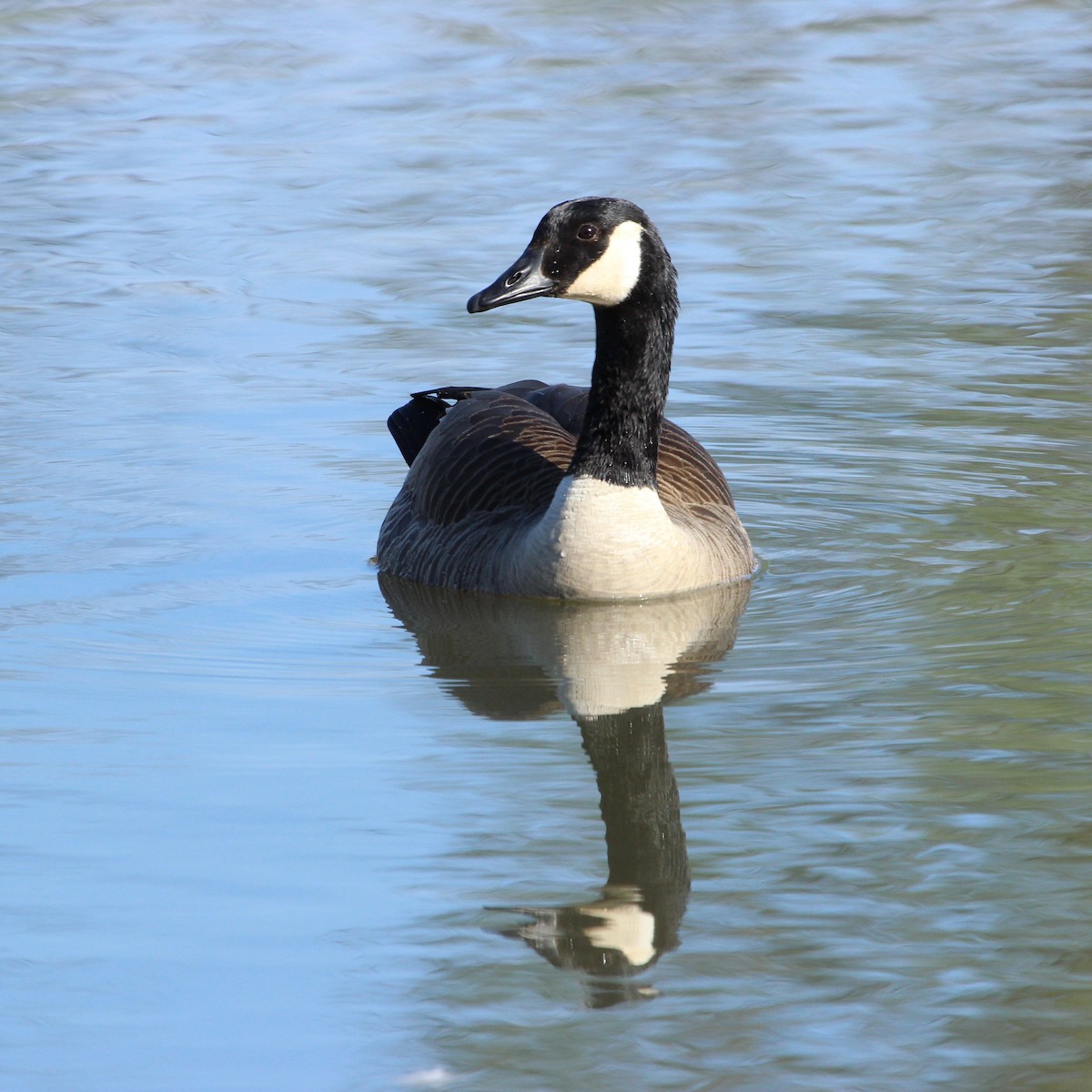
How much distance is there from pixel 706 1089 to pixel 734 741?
225 centimetres

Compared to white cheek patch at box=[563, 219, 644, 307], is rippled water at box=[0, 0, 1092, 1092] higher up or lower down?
lower down

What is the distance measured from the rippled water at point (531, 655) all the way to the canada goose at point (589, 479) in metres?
0.22

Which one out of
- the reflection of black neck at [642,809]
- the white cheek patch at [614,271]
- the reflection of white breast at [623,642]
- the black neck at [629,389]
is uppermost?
the white cheek patch at [614,271]

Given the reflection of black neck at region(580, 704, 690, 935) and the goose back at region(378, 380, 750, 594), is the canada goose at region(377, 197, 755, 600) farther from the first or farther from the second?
the reflection of black neck at region(580, 704, 690, 935)

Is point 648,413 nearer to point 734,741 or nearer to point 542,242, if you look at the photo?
point 542,242

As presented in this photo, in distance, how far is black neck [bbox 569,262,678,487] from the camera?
8586 millimetres

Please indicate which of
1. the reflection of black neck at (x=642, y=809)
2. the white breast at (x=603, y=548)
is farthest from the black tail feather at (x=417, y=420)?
the reflection of black neck at (x=642, y=809)

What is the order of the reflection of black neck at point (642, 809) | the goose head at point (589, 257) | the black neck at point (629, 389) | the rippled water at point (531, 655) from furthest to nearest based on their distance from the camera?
the black neck at point (629, 389)
the goose head at point (589, 257)
the reflection of black neck at point (642, 809)
the rippled water at point (531, 655)

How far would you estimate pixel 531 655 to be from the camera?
7.98 meters

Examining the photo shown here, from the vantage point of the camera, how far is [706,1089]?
460 centimetres

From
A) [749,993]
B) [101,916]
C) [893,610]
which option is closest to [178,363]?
[893,610]

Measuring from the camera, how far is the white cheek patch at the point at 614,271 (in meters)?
8.40

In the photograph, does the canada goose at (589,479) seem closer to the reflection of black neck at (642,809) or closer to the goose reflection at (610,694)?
the goose reflection at (610,694)

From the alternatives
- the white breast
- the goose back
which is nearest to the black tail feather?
the goose back
